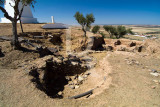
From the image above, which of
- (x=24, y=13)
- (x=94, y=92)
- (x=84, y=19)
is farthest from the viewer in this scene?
(x=24, y=13)

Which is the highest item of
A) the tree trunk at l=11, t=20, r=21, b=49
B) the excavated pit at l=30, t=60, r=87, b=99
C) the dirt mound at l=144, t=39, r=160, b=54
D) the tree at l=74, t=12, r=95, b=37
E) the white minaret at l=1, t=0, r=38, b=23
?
the white minaret at l=1, t=0, r=38, b=23

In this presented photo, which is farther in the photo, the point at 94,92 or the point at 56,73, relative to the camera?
the point at 56,73

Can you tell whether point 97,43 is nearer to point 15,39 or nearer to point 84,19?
point 84,19

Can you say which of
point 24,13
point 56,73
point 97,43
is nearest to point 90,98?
point 56,73

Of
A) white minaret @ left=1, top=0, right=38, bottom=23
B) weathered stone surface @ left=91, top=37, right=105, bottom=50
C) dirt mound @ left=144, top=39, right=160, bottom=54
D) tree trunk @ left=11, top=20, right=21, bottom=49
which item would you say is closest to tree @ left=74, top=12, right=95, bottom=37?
weathered stone surface @ left=91, top=37, right=105, bottom=50

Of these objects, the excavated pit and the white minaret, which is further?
the white minaret

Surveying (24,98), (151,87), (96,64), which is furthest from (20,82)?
(151,87)

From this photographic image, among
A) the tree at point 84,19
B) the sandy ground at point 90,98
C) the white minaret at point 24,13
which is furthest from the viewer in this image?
the white minaret at point 24,13

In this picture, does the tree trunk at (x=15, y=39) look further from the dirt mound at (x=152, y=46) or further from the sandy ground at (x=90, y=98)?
the dirt mound at (x=152, y=46)

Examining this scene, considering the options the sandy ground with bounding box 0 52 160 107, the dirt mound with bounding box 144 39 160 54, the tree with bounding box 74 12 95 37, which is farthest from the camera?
the tree with bounding box 74 12 95 37

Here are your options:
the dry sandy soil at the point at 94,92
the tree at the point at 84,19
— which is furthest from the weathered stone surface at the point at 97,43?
the dry sandy soil at the point at 94,92

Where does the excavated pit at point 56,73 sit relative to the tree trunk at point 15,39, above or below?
below

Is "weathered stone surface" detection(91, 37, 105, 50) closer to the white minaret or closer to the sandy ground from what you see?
the sandy ground

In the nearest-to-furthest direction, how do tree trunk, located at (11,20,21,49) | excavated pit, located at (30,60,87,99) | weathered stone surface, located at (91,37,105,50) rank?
1. excavated pit, located at (30,60,87,99)
2. tree trunk, located at (11,20,21,49)
3. weathered stone surface, located at (91,37,105,50)
